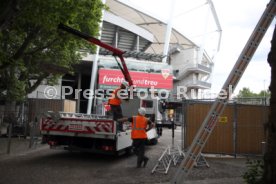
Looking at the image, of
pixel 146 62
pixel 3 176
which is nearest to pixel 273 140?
pixel 3 176

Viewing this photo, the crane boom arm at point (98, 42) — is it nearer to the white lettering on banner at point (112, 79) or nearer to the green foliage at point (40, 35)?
the green foliage at point (40, 35)

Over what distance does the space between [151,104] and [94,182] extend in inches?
397

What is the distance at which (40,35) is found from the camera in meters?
15.6

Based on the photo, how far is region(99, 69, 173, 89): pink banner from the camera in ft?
163

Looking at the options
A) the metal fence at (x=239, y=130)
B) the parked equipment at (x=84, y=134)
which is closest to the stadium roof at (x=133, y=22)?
the metal fence at (x=239, y=130)

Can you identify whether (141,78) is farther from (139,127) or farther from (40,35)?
(139,127)

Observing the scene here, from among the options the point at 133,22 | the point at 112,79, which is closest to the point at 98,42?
the point at 112,79

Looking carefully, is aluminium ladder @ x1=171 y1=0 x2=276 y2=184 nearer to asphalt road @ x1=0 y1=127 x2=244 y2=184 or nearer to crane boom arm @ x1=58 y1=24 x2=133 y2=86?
asphalt road @ x1=0 y1=127 x2=244 y2=184

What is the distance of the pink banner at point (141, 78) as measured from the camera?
4953 cm

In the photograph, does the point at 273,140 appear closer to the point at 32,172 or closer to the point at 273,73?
the point at 273,73

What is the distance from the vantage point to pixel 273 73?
16.7 feet

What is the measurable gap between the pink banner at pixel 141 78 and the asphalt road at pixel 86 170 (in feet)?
118

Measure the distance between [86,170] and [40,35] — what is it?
733 cm

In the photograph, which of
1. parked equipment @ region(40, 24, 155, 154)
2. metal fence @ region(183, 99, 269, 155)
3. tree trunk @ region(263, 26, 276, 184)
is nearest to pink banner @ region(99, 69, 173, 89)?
metal fence @ region(183, 99, 269, 155)
